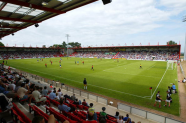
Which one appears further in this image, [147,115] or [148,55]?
[148,55]

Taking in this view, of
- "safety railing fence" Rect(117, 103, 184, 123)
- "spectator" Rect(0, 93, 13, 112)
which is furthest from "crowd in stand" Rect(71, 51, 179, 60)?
"spectator" Rect(0, 93, 13, 112)

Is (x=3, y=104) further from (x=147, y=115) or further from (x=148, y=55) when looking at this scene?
(x=148, y=55)

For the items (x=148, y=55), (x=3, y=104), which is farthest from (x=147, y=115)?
(x=148, y=55)

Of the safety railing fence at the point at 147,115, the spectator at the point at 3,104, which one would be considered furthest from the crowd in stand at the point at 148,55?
the spectator at the point at 3,104

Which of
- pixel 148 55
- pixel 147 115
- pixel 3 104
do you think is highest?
pixel 148 55

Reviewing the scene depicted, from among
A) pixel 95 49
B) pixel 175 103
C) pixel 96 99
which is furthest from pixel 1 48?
pixel 175 103

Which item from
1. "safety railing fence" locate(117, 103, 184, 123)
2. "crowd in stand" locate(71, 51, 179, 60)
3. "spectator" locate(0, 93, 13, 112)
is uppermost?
"crowd in stand" locate(71, 51, 179, 60)

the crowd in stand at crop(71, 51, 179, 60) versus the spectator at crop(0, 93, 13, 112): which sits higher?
the crowd in stand at crop(71, 51, 179, 60)

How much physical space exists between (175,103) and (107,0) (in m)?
11.5

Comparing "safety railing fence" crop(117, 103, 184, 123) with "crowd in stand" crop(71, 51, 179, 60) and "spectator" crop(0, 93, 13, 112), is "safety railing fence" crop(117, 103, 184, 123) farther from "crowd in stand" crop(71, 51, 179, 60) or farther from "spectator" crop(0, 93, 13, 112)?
A: "crowd in stand" crop(71, 51, 179, 60)

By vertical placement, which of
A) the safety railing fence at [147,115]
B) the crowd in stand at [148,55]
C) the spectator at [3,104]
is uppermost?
the crowd in stand at [148,55]

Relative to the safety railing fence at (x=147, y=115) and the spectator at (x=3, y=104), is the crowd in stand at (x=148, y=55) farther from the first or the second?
the spectator at (x=3, y=104)

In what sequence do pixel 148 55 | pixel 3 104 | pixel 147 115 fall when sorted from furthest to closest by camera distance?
pixel 148 55 < pixel 147 115 < pixel 3 104

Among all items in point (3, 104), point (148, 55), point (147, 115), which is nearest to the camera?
point (3, 104)
